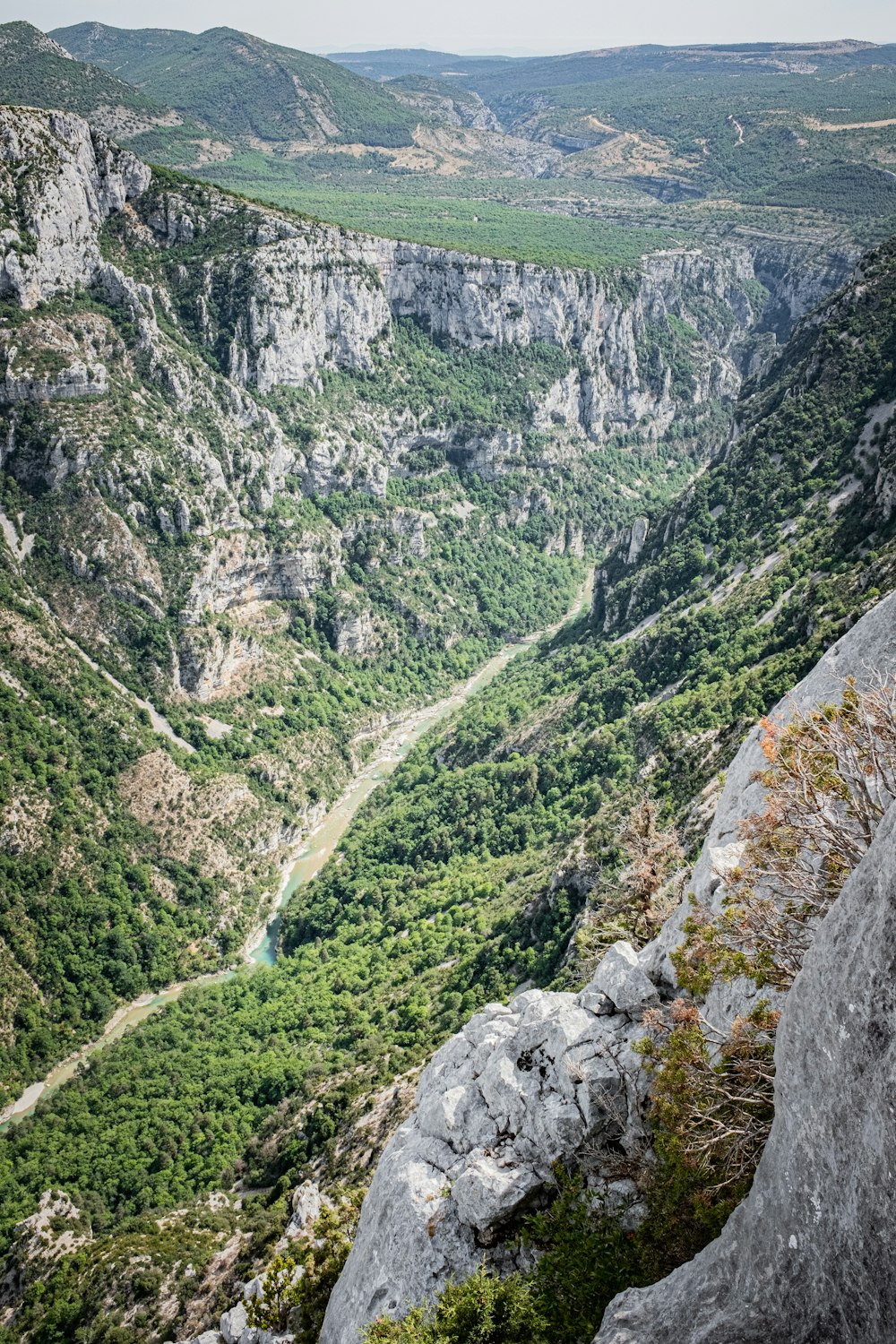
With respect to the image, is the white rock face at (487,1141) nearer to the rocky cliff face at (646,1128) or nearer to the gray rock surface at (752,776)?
the rocky cliff face at (646,1128)

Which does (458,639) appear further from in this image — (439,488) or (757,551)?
(757,551)

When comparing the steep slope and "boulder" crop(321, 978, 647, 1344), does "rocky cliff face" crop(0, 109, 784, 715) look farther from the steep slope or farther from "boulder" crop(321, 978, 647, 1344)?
"boulder" crop(321, 978, 647, 1344)

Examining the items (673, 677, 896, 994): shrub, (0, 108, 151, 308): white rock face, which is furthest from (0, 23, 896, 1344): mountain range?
(0, 108, 151, 308): white rock face

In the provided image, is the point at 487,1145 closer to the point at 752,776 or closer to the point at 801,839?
the point at 801,839

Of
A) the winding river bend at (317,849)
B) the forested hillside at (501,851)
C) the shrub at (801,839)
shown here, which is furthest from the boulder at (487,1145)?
the winding river bend at (317,849)

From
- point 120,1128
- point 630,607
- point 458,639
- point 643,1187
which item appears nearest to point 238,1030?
point 120,1128
